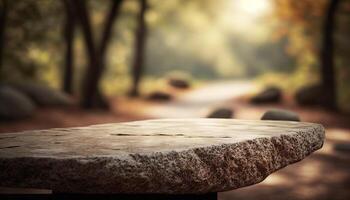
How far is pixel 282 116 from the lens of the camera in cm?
679

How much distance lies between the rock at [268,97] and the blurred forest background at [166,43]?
1735 millimetres

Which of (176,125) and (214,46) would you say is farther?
(214,46)

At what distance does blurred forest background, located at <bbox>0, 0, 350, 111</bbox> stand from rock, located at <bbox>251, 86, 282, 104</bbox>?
68.3 inches

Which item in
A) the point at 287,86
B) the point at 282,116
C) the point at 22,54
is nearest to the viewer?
the point at 282,116

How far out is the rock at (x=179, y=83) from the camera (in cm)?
2481

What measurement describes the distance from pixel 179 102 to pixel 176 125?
50.4 ft

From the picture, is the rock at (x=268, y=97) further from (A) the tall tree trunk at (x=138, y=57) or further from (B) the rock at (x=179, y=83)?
(B) the rock at (x=179, y=83)

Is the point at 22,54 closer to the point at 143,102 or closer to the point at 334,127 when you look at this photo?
the point at 143,102

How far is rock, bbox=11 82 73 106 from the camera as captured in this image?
1353 cm

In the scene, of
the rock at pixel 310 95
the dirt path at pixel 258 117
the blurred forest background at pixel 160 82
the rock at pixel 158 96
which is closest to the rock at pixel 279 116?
the blurred forest background at pixel 160 82

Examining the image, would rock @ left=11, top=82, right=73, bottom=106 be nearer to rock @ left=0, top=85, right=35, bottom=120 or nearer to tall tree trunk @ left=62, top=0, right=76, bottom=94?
rock @ left=0, top=85, right=35, bottom=120

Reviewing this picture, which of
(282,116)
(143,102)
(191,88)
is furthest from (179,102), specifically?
(282,116)

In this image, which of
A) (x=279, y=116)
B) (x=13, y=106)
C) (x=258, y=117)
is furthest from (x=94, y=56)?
(x=279, y=116)

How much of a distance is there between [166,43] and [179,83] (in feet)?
35.4
